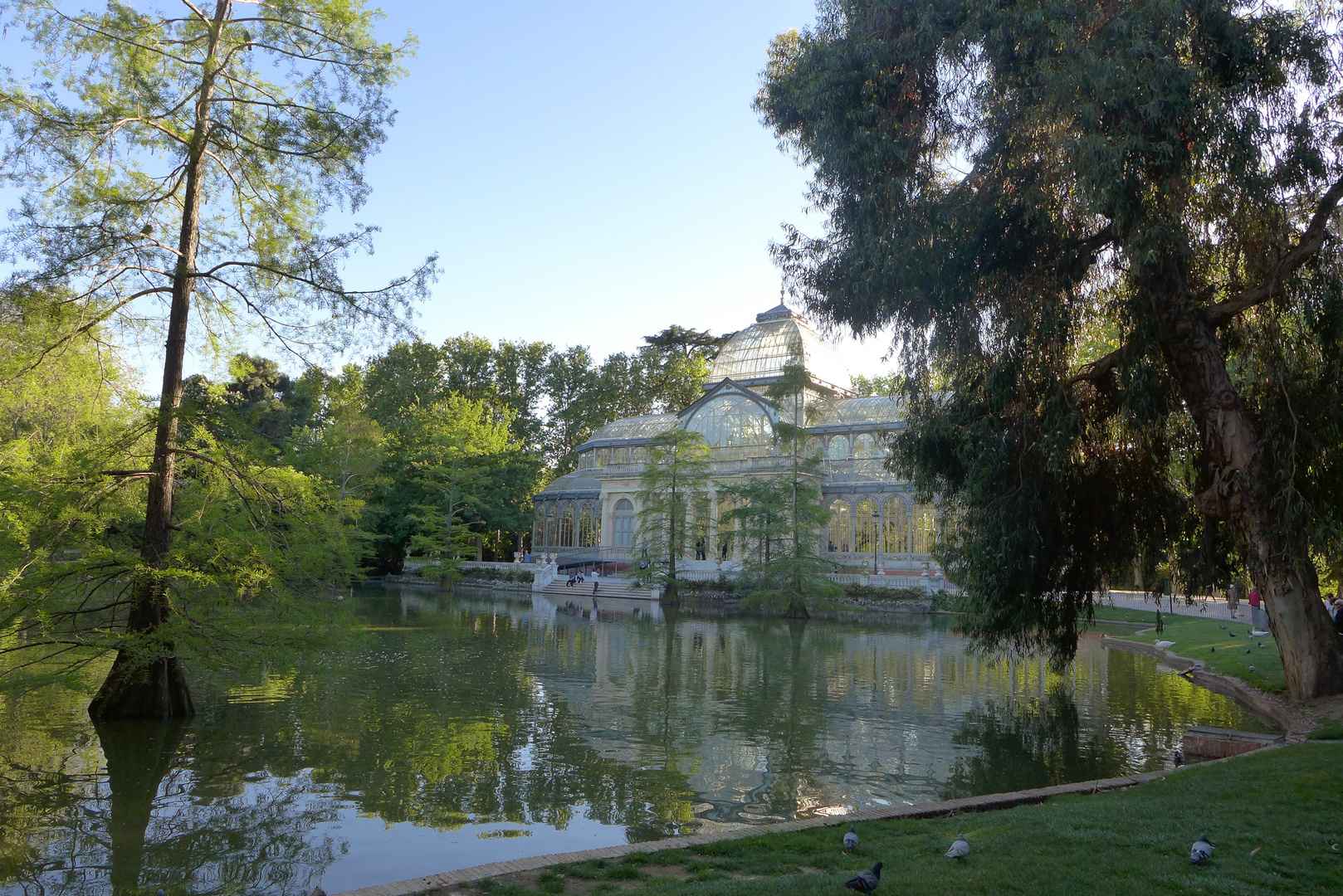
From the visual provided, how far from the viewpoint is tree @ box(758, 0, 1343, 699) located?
10023mm

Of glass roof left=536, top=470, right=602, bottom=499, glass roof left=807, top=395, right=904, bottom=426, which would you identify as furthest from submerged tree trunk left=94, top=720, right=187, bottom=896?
glass roof left=536, top=470, right=602, bottom=499

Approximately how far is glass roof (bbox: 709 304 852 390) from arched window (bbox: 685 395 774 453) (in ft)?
8.59

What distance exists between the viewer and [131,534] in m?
10.7

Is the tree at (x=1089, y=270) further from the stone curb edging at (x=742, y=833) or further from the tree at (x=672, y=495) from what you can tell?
the tree at (x=672, y=495)

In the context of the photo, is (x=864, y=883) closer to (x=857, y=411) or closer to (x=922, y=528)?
(x=922, y=528)

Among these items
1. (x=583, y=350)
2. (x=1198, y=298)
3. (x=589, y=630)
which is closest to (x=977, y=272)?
(x=1198, y=298)

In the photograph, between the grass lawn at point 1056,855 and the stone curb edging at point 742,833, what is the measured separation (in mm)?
128

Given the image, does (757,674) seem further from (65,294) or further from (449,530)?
(449,530)

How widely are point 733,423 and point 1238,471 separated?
32.9m

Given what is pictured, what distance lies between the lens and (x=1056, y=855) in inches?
214

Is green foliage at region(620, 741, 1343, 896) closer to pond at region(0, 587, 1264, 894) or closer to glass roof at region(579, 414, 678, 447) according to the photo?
pond at region(0, 587, 1264, 894)

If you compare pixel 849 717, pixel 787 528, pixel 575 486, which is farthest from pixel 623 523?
pixel 849 717

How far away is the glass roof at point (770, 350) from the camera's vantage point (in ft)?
148

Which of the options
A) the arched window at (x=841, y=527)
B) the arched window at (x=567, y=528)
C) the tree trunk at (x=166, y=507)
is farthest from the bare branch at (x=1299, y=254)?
the arched window at (x=567, y=528)
